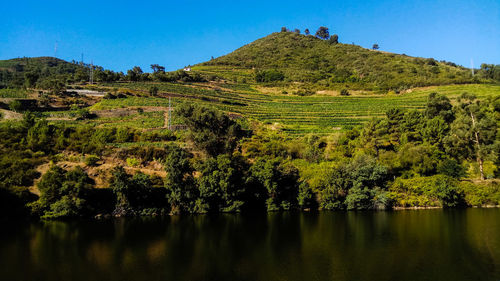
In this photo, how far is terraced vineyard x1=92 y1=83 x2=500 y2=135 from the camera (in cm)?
7419

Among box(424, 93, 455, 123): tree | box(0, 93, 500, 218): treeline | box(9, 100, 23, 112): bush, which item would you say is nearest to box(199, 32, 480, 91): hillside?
box(424, 93, 455, 123): tree

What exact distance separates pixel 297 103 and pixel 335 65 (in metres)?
61.2

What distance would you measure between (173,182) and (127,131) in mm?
24212

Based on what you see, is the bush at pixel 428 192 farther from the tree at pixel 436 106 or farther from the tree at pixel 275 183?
the tree at pixel 436 106

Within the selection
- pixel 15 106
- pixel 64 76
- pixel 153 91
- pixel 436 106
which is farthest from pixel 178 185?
pixel 64 76

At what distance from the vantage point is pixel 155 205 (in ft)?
131

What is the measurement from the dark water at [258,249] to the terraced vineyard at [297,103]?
3662 cm

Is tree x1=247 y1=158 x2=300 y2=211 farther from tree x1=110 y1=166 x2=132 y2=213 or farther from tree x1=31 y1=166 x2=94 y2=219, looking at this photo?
tree x1=31 y1=166 x2=94 y2=219

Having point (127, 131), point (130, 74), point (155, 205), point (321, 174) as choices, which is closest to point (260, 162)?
point (321, 174)

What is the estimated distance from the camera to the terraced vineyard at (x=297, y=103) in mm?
74188

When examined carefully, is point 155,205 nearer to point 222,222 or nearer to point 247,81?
point 222,222

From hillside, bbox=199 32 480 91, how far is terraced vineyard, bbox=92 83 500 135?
1168cm

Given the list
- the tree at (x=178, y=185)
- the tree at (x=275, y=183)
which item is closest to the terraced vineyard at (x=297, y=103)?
the tree at (x=275, y=183)

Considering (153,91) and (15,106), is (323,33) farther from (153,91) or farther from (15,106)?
(15,106)
